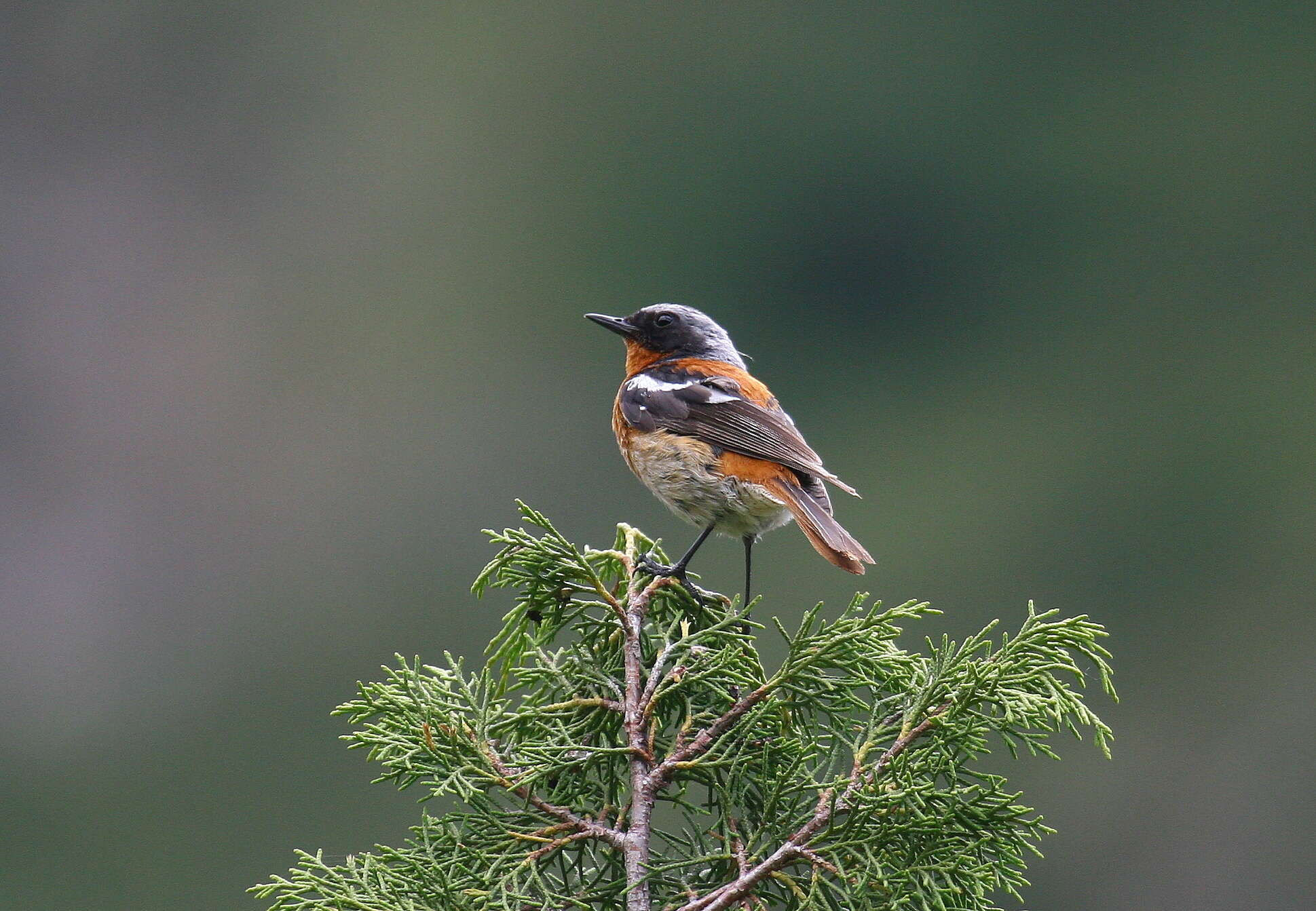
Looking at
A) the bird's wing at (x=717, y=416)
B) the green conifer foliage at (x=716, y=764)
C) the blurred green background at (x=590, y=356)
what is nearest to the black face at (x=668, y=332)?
the bird's wing at (x=717, y=416)

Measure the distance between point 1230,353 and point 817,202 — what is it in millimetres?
12671

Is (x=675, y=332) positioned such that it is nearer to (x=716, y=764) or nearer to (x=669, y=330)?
(x=669, y=330)

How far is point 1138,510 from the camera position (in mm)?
29812

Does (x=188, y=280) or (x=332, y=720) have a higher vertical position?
(x=188, y=280)

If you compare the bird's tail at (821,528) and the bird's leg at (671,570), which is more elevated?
the bird's tail at (821,528)

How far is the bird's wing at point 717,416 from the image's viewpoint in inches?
168

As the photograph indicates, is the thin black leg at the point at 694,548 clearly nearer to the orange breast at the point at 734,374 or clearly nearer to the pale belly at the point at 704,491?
the pale belly at the point at 704,491

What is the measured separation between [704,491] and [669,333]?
109 cm

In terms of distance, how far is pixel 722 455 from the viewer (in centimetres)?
436

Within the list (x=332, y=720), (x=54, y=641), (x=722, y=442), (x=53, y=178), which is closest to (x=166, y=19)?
(x=53, y=178)

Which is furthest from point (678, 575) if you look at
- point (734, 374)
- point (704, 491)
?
point (734, 374)

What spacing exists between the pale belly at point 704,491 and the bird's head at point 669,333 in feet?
2.64

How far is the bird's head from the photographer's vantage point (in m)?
5.27

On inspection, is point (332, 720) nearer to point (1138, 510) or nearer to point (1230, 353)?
point (1138, 510)
